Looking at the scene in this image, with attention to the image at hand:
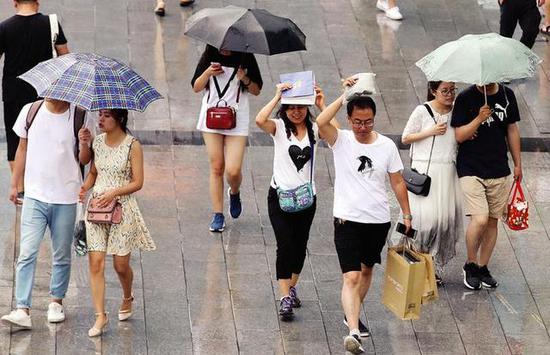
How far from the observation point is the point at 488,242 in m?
11.3

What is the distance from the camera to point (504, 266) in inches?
460

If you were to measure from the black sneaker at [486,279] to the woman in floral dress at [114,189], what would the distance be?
2815 millimetres

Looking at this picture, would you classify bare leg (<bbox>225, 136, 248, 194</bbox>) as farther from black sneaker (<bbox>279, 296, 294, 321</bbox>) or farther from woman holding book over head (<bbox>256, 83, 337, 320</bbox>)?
black sneaker (<bbox>279, 296, 294, 321</bbox>)

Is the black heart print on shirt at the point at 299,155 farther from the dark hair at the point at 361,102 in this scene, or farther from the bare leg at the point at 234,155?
the bare leg at the point at 234,155

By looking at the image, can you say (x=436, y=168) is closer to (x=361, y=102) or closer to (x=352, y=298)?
(x=361, y=102)

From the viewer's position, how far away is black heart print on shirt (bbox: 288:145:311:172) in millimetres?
10336

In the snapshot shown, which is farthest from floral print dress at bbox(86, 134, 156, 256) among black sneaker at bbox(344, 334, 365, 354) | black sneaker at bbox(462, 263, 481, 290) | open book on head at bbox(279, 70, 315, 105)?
black sneaker at bbox(462, 263, 481, 290)

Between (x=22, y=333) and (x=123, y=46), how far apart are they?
581 cm

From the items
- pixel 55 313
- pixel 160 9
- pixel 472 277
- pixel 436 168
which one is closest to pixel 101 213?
pixel 55 313

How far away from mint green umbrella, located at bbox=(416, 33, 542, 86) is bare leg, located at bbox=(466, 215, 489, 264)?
3.84 feet

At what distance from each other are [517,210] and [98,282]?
3353 mm

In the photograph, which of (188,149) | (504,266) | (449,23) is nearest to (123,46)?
(188,149)

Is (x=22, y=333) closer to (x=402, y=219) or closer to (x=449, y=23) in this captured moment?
(x=402, y=219)

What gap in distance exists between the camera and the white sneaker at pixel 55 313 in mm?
10258
